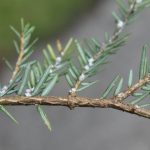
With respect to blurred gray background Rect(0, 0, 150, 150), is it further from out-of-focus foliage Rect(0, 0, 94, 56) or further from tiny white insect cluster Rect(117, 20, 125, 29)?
tiny white insect cluster Rect(117, 20, 125, 29)

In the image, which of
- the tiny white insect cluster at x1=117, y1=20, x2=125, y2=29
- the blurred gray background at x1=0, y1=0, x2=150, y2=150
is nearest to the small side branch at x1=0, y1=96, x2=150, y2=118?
the tiny white insect cluster at x1=117, y1=20, x2=125, y2=29

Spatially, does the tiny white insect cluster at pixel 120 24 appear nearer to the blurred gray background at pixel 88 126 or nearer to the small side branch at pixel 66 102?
the small side branch at pixel 66 102

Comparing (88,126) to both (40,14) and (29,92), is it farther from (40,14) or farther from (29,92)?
(29,92)

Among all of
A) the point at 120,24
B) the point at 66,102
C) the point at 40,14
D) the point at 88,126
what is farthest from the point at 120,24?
the point at 40,14

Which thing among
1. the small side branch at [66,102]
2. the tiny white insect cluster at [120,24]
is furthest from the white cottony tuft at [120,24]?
the small side branch at [66,102]

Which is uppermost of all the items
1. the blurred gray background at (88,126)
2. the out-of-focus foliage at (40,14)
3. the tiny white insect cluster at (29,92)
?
the tiny white insect cluster at (29,92)

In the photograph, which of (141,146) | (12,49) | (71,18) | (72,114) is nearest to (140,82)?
(141,146)
